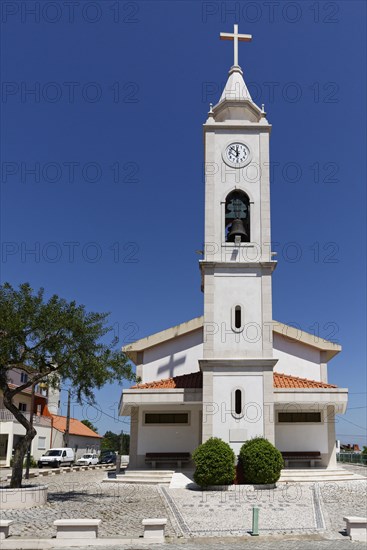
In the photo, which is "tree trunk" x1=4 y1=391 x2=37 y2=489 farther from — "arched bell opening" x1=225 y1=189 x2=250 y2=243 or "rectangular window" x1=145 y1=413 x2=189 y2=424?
"arched bell opening" x1=225 y1=189 x2=250 y2=243

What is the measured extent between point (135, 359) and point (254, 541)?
18.2 meters

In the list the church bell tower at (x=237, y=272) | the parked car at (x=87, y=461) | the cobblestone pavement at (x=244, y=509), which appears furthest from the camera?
the parked car at (x=87, y=461)

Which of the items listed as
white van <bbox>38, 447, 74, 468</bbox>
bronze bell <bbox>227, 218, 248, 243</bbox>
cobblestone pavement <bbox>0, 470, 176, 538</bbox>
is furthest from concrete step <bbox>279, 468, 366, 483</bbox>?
white van <bbox>38, 447, 74, 468</bbox>

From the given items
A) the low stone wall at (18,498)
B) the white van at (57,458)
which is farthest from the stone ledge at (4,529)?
the white van at (57,458)

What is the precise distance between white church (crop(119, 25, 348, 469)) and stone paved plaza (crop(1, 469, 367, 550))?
10.9 ft

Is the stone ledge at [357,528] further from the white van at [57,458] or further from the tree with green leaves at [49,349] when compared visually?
the white van at [57,458]

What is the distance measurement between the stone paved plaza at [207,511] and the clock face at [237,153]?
1435 centimetres

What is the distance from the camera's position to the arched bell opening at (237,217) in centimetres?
2620

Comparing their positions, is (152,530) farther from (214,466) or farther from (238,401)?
(238,401)

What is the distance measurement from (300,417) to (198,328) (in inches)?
271

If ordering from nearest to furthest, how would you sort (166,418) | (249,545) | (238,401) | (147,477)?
(249,545) < (238,401) < (147,477) < (166,418)

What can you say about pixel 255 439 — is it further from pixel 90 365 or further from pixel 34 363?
pixel 34 363

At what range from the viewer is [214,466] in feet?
71.6

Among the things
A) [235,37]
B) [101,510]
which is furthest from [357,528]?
[235,37]
